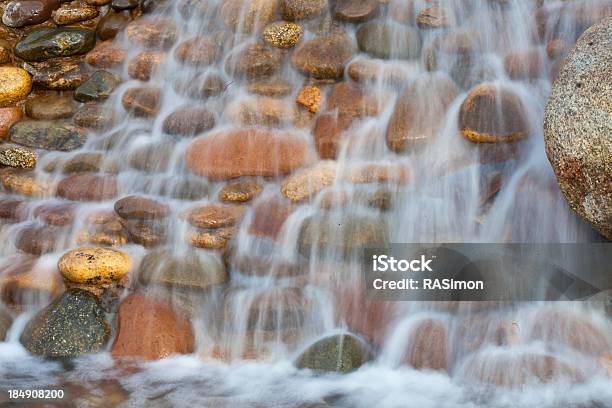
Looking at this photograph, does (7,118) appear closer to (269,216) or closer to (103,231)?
(103,231)

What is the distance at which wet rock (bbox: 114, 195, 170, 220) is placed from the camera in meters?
5.34

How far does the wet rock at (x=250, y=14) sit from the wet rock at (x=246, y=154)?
5.71 ft

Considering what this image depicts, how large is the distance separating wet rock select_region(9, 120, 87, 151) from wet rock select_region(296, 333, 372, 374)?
11.9ft

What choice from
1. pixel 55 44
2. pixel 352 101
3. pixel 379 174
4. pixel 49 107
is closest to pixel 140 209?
pixel 379 174

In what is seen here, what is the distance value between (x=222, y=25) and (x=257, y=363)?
14.2 feet

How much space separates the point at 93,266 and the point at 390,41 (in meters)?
3.56

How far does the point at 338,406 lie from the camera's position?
3865mm

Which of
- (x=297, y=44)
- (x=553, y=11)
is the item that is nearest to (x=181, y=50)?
(x=297, y=44)

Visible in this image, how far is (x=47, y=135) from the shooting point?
661 centimetres

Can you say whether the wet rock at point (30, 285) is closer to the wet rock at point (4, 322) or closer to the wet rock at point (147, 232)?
the wet rock at point (4, 322)

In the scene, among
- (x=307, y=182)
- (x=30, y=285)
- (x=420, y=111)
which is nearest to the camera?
(x=30, y=285)

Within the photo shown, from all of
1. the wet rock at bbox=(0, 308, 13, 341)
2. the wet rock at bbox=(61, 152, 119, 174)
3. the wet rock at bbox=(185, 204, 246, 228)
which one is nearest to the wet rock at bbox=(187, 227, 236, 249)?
the wet rock at bbox=(185, 204, 246, 228)

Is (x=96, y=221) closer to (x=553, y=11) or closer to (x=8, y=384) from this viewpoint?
(x=8, y=384)

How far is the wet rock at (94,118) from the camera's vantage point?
21.8 ft
